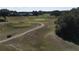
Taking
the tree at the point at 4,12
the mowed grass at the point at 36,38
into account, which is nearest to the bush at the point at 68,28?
the mowed grass at the point at 36,38

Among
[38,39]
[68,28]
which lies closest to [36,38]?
[38,39]

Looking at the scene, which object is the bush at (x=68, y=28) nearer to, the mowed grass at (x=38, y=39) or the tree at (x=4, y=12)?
the mowed grass at (x=38, y=39)

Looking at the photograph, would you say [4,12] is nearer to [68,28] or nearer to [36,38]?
[36,38]

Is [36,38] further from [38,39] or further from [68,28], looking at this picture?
[68,28]

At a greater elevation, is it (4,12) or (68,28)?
(4,12)

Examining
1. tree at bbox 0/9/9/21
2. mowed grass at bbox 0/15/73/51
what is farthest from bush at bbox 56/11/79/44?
tree at bbox 0/9/9/21

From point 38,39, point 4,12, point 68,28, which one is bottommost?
point 38,39

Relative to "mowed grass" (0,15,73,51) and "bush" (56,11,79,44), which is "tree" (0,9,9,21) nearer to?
"mowed grass" (0,15,73,51)

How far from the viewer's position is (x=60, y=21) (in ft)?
3.54

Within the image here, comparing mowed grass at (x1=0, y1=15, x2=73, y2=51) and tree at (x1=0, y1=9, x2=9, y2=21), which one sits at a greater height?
tree at (x1=0, y1=9, x2=9, y2=21)

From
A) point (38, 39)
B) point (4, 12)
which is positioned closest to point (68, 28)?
point (38, 39)
